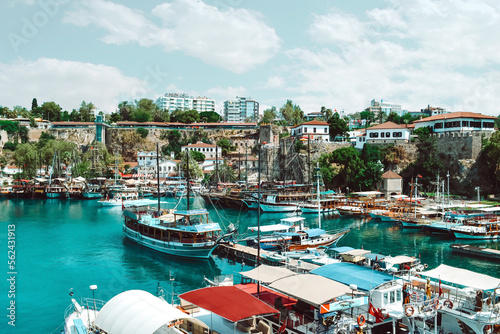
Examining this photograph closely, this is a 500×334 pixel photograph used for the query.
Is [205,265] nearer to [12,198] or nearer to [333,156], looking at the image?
[333,156]

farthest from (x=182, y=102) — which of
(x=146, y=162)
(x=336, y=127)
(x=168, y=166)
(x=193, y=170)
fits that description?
(x=336, y=127)

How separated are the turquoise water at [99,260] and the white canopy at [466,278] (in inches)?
420

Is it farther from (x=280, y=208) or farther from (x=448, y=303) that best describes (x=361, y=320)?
(x=280, y=208)

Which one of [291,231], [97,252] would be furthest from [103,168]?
[291,231]

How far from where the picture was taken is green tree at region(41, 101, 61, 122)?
11306 centimetres

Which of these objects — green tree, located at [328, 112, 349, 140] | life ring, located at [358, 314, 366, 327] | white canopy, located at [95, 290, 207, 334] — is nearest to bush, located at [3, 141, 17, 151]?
green tree, located at [328, 112, 349, 140]

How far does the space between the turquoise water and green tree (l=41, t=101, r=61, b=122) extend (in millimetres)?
75246

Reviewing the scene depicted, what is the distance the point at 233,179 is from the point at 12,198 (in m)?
38.8

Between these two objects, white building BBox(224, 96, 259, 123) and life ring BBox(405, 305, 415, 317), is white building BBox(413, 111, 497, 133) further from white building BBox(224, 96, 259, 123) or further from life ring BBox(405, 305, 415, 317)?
white building BBox(224, 96, 259, 123)

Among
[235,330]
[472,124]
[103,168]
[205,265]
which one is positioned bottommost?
[205,265]

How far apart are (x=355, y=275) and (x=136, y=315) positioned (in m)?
8.28

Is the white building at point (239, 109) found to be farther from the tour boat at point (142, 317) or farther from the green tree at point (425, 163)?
the tour boat at point (142, 317)

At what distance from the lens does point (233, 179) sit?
7675 centimetres

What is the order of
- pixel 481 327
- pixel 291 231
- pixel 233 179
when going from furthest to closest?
pixel 233 179 → pixel 291 231 → pixel 481 327
